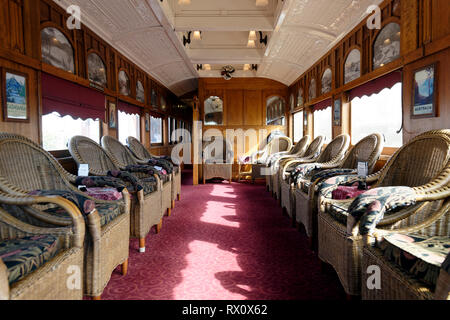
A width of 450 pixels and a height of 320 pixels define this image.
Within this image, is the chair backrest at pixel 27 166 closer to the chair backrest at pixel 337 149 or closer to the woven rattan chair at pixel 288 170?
the woven rattan chair at pixel 288 170

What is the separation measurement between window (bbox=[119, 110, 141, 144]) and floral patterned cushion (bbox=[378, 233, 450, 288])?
5596mm

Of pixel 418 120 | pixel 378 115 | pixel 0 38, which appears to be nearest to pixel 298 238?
pixel 418 120

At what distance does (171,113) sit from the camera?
10672 millimetres

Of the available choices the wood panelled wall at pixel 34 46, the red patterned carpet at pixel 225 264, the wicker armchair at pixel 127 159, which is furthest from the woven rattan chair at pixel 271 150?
the wood panelled wall at pixel 34 46

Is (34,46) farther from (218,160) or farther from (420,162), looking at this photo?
(218,160)

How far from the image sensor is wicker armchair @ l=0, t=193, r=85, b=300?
125 centimetres

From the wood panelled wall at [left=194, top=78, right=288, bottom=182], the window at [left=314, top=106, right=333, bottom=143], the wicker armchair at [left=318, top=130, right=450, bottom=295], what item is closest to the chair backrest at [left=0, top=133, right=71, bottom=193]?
the wicker armchair at [left=318, top=130, right=450, bottom=295]

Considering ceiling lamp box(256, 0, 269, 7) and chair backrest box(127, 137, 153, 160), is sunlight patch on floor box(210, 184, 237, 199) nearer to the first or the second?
chair backrest box(127, 137, 153, 160)

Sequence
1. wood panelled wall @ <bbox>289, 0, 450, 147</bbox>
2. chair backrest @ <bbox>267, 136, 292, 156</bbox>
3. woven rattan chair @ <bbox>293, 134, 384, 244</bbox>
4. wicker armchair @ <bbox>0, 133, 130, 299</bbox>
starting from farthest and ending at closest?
chair backrest @ <bbox>267, 136, 292, 156</bbox> → woven rattan chair @ <bbox>293, 134, 384, 244</bbox> → wood panelled wall @ <bbox>289, 0, 450, 147</bbox> → wicker armchair @ <bbox>0, 133, 130, 299</bbox>

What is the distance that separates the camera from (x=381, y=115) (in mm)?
4074

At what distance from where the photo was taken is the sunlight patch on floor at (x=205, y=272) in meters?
2.11

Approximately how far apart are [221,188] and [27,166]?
524cm

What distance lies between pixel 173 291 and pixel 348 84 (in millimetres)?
3910

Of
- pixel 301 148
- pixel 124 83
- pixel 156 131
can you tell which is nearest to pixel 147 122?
pixel 156 131
